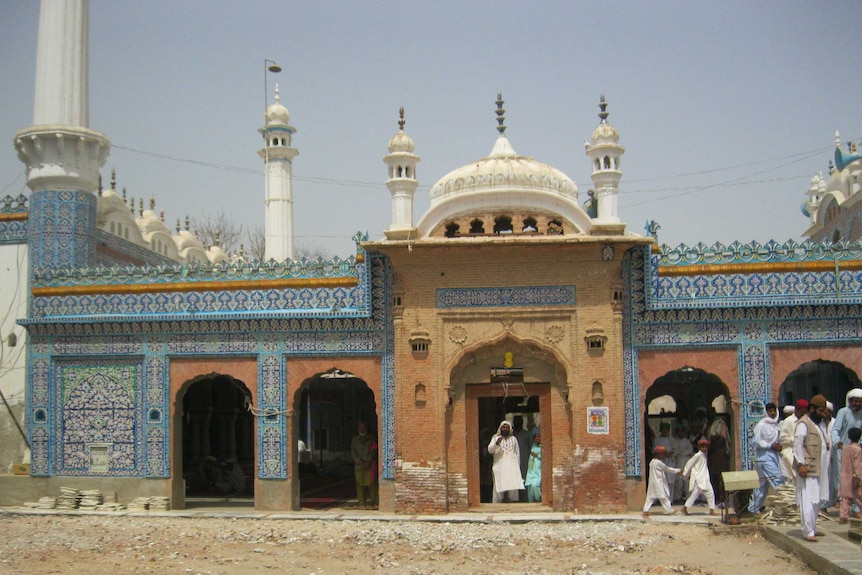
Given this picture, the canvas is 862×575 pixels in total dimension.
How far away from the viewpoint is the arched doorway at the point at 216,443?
1992cm

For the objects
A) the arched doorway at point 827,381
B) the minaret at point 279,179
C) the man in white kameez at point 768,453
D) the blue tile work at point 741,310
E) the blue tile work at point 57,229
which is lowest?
the man in white kameez at point 768,453

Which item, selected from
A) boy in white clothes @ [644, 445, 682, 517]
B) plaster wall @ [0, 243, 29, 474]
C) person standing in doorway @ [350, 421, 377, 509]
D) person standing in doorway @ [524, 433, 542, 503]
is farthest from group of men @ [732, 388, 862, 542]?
plaster wall @ [0, 243, 29, 474]

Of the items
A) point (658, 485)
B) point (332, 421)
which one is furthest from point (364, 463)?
point (332, 421)

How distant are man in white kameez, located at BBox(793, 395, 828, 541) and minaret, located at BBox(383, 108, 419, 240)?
6760 millimetres

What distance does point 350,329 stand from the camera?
1587cm

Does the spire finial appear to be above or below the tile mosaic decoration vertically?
above

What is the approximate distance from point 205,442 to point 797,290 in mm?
13037

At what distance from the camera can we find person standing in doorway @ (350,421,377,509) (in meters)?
16.2

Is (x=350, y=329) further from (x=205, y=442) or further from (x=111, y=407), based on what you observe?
(x=205, y=442)

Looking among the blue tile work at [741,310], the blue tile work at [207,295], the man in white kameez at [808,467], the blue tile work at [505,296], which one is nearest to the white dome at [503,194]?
the blue tile work at [505,296]

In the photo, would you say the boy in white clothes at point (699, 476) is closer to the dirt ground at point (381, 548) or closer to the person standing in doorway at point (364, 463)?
the dirt ground at point (381, 548)

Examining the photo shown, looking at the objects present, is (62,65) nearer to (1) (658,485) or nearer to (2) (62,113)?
(2) (62,113)

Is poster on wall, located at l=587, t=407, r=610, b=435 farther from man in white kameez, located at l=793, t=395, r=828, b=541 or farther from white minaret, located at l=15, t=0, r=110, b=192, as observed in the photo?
white minaret, located at l=15, t=0, r=110, b=192

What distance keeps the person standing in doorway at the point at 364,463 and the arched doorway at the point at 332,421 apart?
724 cm
